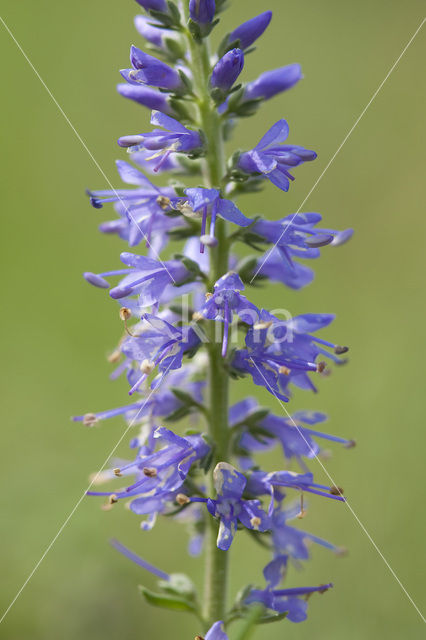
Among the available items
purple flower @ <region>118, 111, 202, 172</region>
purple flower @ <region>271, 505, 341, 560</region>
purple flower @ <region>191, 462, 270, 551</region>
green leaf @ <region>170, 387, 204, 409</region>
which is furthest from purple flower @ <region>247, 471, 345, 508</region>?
purple flower @ <region>118, 111, 202, 172</region>

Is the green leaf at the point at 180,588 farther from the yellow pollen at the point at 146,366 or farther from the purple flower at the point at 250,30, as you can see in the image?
the purple flower at the point at 250,30

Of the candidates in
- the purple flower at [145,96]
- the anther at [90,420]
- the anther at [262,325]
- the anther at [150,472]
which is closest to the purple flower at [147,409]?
the anther at [90,420]

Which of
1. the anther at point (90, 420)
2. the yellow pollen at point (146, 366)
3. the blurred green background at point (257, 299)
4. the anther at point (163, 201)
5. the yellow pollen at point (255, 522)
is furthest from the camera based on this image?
the blurred green background at point (257, 299)

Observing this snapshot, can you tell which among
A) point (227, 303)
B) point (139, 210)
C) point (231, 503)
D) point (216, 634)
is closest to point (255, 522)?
point (231, 503)

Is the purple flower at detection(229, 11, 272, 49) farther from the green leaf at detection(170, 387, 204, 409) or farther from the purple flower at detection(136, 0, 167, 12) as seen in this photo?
the green leaf at detection(170, 387, 204, 409)

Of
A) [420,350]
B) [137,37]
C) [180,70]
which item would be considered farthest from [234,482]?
[137,37]

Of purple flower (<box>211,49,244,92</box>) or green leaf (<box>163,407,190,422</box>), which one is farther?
green leaf (<box>163,407,190,422</box>)
